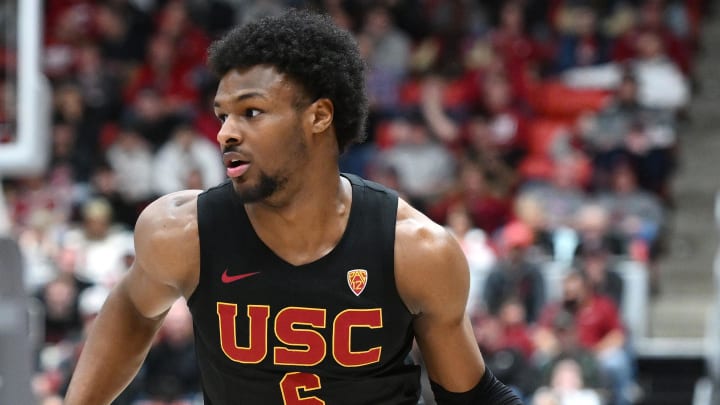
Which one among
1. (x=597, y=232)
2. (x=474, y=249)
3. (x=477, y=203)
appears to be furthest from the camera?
(x=477, y=203)

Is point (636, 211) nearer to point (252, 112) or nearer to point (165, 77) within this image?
point (165, 77)

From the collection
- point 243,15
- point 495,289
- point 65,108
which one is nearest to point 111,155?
point 65,108

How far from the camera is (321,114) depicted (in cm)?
389

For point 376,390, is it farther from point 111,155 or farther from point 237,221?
point 111,155

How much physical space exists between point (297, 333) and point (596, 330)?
18.8 ft

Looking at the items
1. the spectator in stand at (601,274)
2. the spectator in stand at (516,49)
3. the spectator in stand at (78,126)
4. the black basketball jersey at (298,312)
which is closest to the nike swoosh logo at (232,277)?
the black basketball jersey at (298,312)

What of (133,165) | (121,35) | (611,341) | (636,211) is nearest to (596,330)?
(611,341)

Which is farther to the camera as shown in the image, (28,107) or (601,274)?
(601,274)

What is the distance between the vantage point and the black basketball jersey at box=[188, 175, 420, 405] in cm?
396

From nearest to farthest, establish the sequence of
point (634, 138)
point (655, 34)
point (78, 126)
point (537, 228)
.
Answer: point (537, 228)
point (634, 138)
point (78, 126)
point (655, 34)

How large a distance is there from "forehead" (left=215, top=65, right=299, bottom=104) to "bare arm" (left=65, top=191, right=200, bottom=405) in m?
0.45

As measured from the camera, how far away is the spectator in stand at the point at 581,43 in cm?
1252

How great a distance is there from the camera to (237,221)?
4.05 metres

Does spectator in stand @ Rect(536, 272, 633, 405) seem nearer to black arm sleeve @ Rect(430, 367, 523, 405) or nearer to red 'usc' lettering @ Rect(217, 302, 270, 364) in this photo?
black arm sleeve @ Rect(430, 367, 523, 405)
